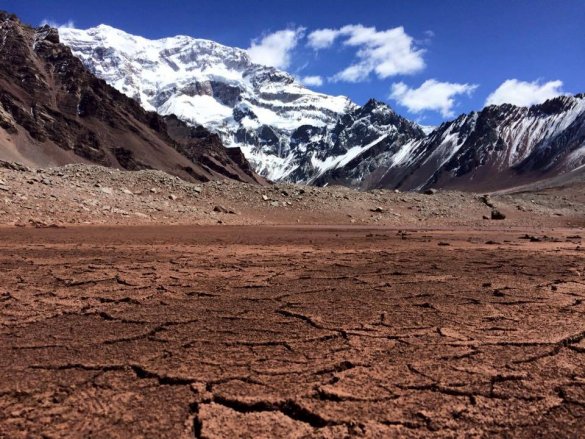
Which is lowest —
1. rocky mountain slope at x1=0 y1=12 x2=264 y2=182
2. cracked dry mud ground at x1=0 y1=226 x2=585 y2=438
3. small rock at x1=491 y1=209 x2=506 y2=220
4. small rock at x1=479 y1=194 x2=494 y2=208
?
cracked dry mud ground at x1=0 y1=226 x2=585 y2=438

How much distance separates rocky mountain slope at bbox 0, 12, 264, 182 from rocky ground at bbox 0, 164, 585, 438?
99.5 m

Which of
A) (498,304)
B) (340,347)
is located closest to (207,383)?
(340,347)

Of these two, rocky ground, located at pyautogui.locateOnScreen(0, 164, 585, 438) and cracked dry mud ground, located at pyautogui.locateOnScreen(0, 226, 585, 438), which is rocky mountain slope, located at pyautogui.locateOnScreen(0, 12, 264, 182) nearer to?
rocky ground, located at pyautogui.locateOnScreen(0, 164, 585, 438)

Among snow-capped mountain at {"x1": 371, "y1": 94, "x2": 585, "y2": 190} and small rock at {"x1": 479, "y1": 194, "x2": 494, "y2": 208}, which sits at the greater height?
snow-capped mountain at {"x1": 371, "y1": 94, "x2": 585, "y2": 190}

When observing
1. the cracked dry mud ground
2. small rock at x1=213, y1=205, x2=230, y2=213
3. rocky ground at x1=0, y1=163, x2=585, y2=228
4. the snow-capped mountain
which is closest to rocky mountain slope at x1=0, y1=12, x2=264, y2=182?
rocky ground at x1=0, y1=163, x2=585, y2=228

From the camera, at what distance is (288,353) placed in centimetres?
407

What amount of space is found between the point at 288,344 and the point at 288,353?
0.23 m

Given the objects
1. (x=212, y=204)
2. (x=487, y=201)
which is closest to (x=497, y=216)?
(x=487, y=201)

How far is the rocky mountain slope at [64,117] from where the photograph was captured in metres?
108

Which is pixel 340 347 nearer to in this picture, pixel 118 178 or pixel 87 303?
pixel 87 303

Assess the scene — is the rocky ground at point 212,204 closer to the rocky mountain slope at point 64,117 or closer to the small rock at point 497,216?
the small rock at point 497,216

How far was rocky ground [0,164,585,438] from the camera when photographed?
3.02m

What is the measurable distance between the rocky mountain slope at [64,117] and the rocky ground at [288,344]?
99508 millimetres

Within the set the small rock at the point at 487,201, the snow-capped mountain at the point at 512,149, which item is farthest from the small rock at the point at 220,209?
the snow-capped mountain at the point at 512,149
